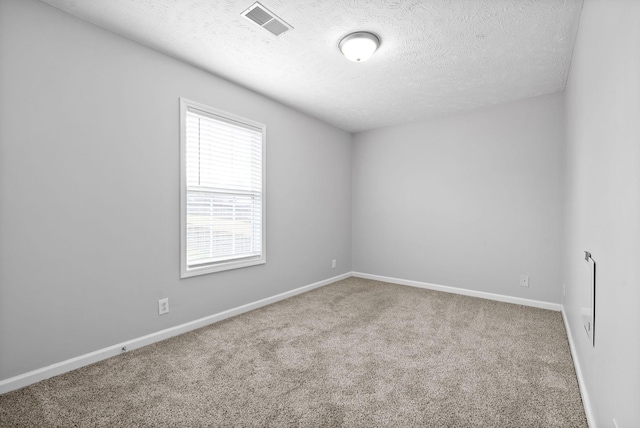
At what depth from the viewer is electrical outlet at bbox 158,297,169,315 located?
260 cm

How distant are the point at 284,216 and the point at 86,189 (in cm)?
208

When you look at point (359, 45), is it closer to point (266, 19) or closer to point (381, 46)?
point (381, 46)

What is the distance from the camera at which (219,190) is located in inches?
120

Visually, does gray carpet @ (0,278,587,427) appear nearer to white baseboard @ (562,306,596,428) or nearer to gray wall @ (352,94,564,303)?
white baseboard @ (562,306,596,428)

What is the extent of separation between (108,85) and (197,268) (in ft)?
5.42

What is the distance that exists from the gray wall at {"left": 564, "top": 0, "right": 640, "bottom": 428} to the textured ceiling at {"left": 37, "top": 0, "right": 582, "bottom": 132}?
0.53 meters

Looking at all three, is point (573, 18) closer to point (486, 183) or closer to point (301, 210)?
point (486, 183)

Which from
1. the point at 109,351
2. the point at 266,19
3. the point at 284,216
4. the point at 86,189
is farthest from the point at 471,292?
the point at 86,189

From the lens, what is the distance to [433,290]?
13.8 ft

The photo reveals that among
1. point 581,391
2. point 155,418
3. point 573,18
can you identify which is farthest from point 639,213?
point 155,418

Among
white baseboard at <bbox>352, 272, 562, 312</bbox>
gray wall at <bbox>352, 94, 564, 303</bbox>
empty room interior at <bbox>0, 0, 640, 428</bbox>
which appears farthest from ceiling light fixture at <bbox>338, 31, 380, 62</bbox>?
white baseboard at <bbox>352, 272, 562, 312</bbox>

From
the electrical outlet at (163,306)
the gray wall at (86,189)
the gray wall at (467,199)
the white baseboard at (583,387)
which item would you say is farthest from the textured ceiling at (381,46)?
the white baseboard at (583,387)

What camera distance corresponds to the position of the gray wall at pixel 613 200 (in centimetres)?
98

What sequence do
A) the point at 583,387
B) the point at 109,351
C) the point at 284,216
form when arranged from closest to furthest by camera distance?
the point at 583,387, the point at 109,351, the point at 284,216
